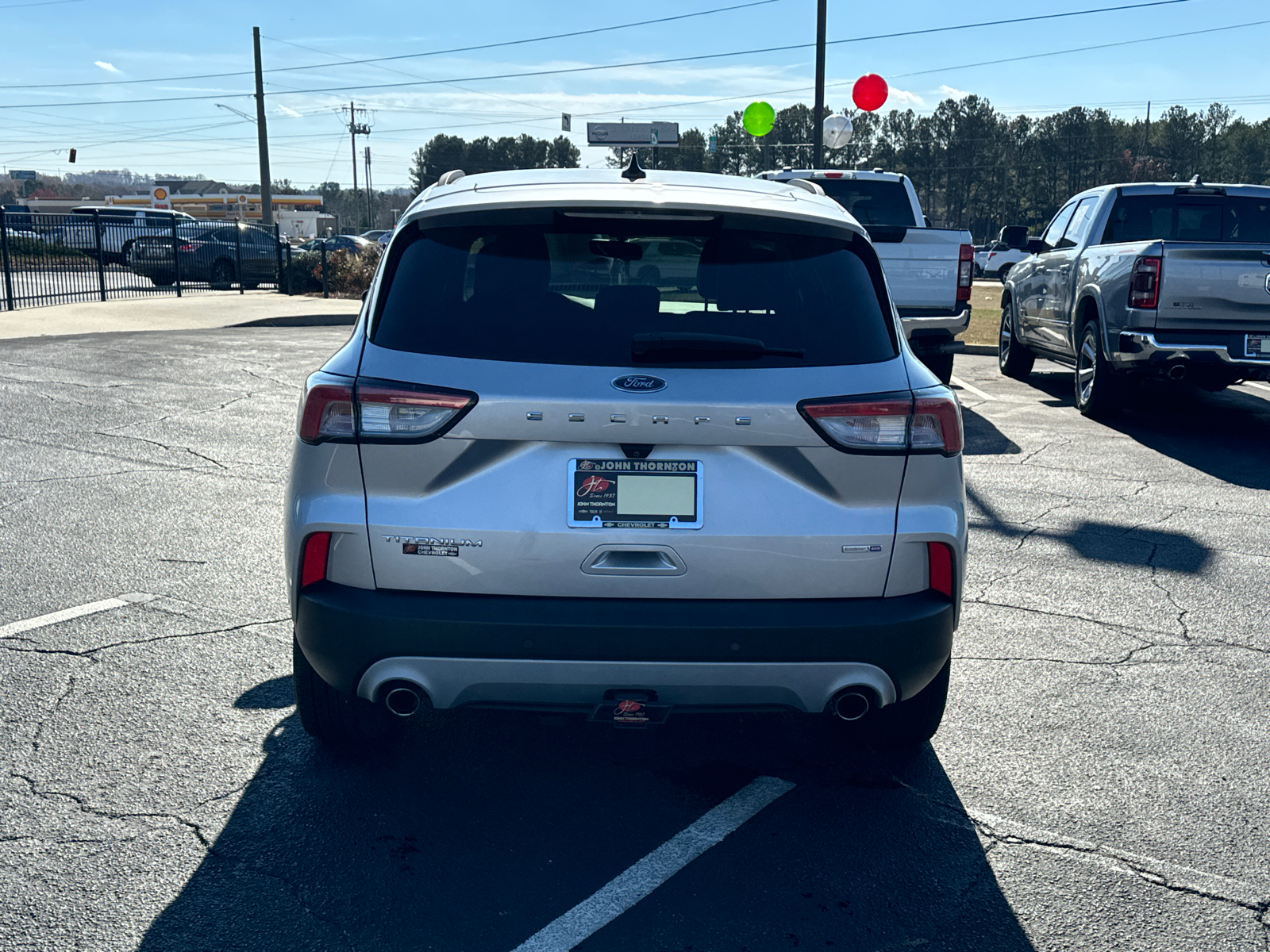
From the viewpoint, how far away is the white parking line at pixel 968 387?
41.8 ft

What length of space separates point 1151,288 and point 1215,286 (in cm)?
49

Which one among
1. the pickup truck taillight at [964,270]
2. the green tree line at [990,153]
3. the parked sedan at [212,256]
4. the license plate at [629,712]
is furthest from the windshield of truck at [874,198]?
the green tree line at [990,153]

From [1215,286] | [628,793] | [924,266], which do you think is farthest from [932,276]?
[628,793]

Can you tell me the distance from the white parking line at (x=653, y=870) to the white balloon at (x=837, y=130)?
65.4 feet

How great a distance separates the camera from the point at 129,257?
84.0ft

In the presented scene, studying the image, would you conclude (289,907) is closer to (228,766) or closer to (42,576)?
(228,766)

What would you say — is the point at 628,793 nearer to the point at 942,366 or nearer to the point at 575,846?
the point at 575,846

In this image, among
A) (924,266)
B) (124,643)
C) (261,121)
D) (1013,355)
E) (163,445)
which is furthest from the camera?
(261,121)

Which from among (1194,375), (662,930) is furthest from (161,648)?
(1194,375)

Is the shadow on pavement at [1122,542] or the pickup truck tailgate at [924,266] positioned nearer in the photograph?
the shadow on pavement at [1122,542]

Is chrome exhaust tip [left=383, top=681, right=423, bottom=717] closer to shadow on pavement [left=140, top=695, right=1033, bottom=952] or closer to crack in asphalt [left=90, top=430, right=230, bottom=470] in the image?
shadow on pavement [left=140, top=695, right=1033, bottom=952]

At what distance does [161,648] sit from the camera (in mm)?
4742

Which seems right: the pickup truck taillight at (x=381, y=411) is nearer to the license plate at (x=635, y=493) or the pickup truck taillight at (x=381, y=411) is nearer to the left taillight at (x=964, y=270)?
the license plate at (x=635, y=493)

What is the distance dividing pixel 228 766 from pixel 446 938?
1.25 m
